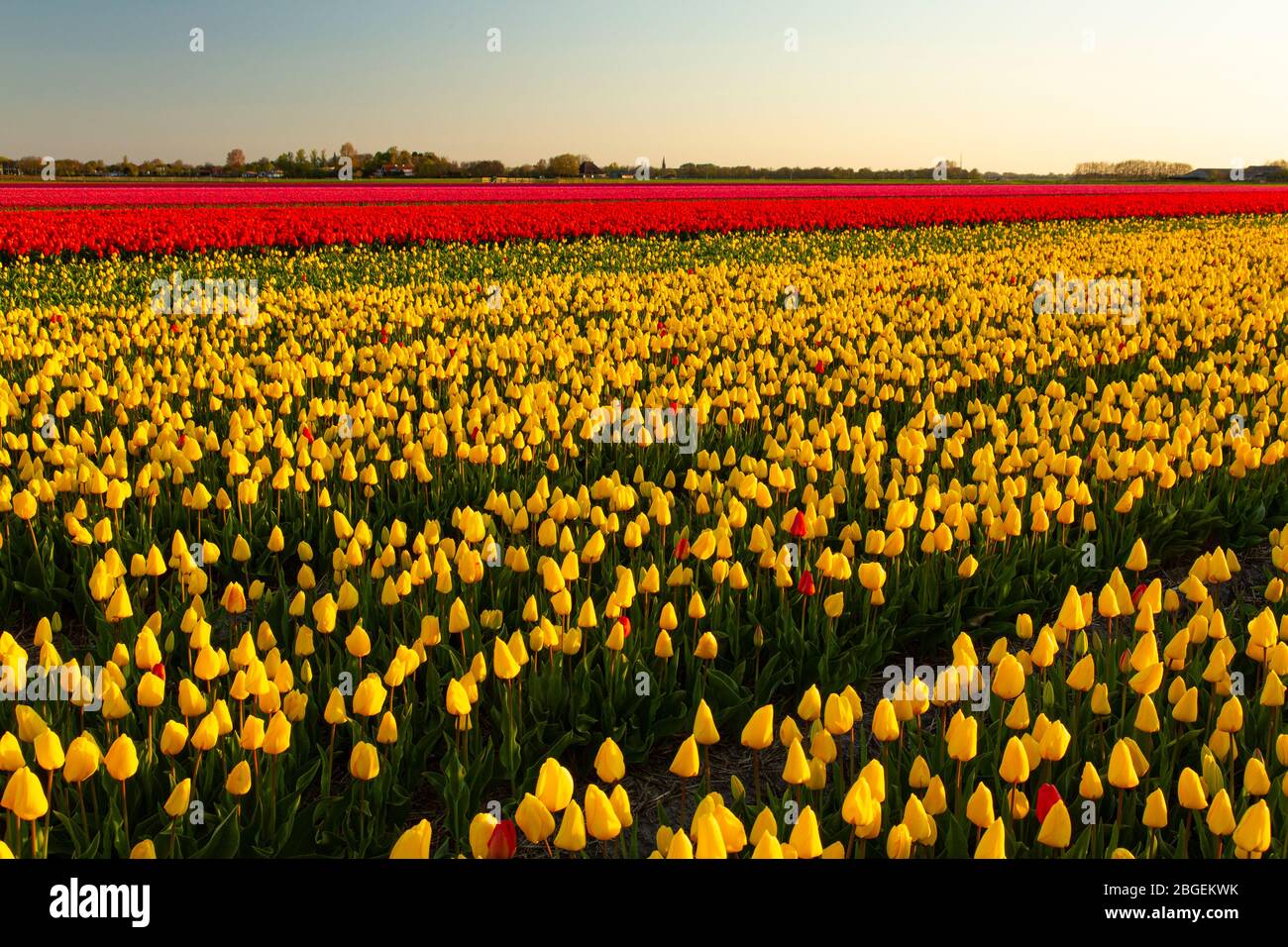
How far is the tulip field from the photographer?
274cm

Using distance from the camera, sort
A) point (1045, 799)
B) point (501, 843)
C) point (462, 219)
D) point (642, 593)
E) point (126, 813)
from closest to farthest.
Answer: point (501, 843), point (1045, 799), point (126, 813), point (642, 593), point (462, 219)

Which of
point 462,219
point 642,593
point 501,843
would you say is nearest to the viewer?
point 501,843

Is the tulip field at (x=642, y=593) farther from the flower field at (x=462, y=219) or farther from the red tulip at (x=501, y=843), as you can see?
the flower field at (x=462, y=219)

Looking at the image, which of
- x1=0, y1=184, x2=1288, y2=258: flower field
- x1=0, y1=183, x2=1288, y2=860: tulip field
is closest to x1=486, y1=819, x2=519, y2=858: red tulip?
x1=0, y1=183, x2=1288, y2=860: tulip field

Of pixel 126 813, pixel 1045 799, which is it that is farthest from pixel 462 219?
pixel 1045 799

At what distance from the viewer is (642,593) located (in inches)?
174

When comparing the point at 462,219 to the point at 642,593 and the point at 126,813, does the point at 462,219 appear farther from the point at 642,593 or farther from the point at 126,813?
the point at 126,813

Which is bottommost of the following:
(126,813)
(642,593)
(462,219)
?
(126,813)

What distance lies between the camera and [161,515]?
5355 mm

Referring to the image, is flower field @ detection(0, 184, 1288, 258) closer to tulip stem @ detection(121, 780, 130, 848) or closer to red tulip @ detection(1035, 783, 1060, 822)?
tulip stem @ detection(121, 780, 130, 848)

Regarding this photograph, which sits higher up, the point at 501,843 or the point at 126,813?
the point at 501,843

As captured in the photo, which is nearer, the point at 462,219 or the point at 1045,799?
the point at 1045,799
